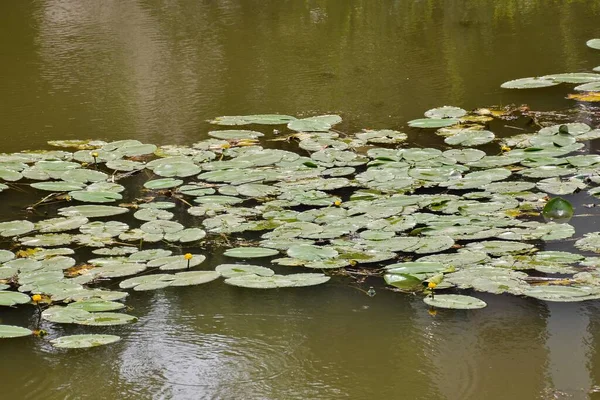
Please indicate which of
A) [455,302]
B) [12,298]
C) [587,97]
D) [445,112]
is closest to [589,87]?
[587,97]

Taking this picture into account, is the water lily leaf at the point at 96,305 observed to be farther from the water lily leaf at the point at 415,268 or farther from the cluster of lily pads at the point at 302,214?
the water lily leaf at the point at 415,268

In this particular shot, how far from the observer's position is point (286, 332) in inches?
104

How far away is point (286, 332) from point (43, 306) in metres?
0.75

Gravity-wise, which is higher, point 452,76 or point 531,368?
point 452,76

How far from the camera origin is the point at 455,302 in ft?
8.54

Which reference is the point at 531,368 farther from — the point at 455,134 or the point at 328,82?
the point at 328,82

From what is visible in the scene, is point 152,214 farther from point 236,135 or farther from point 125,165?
point 236,135

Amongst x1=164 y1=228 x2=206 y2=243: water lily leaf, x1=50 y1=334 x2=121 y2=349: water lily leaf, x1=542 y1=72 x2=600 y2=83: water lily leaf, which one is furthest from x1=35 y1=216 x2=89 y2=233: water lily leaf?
x1=542 y1=72 x2=600 y2=83: water lily leaf

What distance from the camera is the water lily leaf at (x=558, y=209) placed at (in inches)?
117

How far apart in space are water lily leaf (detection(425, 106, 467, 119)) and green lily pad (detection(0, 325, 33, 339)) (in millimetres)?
2405

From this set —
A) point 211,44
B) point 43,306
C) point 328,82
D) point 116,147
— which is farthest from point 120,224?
point 211,44

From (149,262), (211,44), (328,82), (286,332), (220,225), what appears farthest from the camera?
(211,44)

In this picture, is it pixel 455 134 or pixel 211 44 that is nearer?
pixel 455 134

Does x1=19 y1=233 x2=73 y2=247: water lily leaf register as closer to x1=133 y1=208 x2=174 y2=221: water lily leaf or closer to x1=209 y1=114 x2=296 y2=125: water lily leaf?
x1=133 y1=208 x2=174 y2=221: water lily leaf
